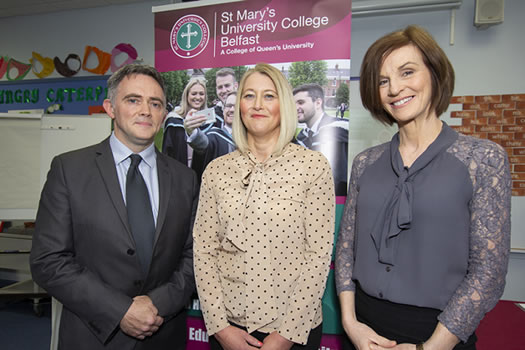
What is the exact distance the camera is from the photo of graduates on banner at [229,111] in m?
2.18

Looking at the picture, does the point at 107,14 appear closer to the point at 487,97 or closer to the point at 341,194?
the point at 341,194

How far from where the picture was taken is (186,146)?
244cm

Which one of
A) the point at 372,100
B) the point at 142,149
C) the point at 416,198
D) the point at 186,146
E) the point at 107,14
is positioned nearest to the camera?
the point at 416,198

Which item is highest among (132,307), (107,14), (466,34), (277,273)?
(107,14)

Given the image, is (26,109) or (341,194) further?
(26,109)

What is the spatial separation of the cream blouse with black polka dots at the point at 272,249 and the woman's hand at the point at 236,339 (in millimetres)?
33

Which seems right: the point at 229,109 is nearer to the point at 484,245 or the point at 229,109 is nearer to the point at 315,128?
the point at 315,128

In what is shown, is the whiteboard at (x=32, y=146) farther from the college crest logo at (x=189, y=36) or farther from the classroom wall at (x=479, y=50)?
the classroom wall at (x=479, y=50)

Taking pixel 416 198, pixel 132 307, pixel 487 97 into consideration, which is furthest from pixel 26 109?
pixel 487 97

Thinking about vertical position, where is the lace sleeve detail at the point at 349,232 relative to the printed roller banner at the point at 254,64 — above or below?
below

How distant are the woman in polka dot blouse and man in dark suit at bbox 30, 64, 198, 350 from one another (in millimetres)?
192

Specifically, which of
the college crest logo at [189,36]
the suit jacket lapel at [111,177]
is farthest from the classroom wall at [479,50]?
the suit jacket lapel at [111,177]

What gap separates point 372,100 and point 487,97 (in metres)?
3.27

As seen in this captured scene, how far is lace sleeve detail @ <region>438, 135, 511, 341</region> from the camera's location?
1092 millimetres
